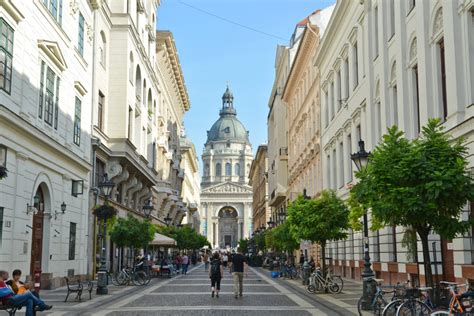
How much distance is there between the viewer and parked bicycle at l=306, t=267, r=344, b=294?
2312cm

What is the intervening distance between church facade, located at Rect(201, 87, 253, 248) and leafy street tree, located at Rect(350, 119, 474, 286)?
15522cm

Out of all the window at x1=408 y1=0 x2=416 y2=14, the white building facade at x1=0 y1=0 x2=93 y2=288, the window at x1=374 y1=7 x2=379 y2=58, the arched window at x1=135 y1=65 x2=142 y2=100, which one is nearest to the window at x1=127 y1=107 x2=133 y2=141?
the arched window at x1=135 y1=65 x2=142 y2=100

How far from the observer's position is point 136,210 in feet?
151

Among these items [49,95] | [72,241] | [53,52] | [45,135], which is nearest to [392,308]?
[45,135]

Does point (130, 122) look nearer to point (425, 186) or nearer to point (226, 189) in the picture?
point (425, 186)

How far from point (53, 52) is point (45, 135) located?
11.2 ft

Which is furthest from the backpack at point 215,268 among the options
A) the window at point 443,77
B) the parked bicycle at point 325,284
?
the window at point 443,77

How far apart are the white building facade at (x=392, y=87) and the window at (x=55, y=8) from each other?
12535 mm

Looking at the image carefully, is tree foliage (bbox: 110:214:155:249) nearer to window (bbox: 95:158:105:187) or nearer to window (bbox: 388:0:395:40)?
window (bbox: 95:158:105:187)

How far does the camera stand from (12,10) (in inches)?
779

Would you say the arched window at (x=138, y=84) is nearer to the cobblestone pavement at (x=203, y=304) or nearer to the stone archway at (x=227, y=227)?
the cobblestone pavement at (x=203, y=304)

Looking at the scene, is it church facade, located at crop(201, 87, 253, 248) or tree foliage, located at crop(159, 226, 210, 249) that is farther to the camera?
church facade, located at crop(201, 87, 253, 248)

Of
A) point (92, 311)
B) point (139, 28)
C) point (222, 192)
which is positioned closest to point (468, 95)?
point (92, 311)

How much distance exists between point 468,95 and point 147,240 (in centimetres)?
1960
